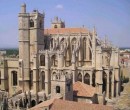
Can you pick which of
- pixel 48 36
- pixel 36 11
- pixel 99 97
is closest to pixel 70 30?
pixel 48 36

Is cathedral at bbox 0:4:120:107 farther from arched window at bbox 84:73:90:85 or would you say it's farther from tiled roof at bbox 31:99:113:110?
tiled roof at bbox 31:99:113:110

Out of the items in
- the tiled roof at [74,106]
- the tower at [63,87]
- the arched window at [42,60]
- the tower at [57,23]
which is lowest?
the tiled roof at [74,106]

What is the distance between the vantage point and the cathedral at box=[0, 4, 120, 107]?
117 feet

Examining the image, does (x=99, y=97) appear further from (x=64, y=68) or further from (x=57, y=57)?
(x=57, y=57)

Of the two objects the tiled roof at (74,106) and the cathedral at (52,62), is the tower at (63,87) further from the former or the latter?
the tiled roof at (74,106)

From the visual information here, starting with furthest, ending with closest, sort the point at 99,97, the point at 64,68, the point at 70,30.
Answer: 1. the point at 70,30
2. the point at 64,68
3. the point at 99,97

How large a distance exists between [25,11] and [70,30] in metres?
8.28

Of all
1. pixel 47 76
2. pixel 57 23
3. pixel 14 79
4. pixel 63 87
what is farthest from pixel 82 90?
pixel 57 23

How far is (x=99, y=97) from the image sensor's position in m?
31.8

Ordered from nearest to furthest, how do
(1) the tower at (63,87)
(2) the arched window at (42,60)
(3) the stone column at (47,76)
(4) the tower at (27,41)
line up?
(1) the tower at (63,87) < (3) the stone column at (47,76) < (2) the arched window at (42,60) < (4) the tower at (27,41)

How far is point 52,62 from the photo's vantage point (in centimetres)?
3819

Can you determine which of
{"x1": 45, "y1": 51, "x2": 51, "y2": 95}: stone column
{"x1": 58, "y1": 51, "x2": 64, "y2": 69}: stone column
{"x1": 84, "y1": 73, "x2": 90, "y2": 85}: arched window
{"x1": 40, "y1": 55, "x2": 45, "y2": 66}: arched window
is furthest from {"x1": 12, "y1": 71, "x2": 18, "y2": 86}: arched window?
{"x1": 84, "y1": 73, "x2": 90, "y2": 85}: arched window

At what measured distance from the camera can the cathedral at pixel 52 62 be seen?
117ft

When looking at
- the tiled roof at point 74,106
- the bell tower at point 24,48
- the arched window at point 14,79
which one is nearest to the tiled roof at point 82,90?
the tiled roof at point 74,106
